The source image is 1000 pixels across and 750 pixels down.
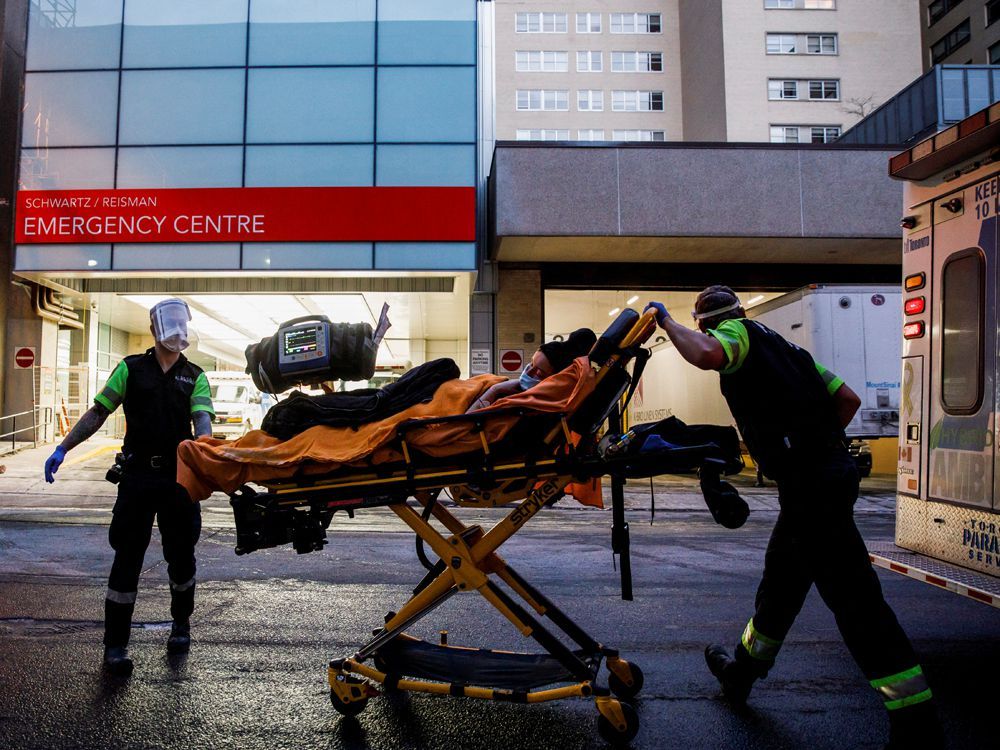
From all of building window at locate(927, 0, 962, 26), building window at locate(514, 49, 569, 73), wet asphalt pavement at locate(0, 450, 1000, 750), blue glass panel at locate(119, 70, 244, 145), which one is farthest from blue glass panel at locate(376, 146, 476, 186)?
building window at locate(927, 0, 962, 26)

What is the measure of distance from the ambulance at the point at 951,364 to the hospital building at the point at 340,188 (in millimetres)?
10484

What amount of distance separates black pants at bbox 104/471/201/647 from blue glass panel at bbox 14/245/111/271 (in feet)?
45.6

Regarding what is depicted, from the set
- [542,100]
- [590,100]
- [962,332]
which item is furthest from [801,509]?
[542,100]

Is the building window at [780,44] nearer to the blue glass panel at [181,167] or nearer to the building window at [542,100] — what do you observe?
the building window at [542,100]

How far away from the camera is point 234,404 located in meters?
21.9

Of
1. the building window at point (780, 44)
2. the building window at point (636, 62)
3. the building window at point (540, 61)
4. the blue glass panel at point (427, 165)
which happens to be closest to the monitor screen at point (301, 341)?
the blue glass panel at point (427, 165)

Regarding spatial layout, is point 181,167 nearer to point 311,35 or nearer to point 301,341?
point 311,35

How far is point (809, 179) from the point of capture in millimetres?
14984

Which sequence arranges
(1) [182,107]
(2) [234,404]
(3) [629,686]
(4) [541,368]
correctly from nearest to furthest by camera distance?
(4) [541,368] → (3) [629,686] → (1) [182,107] → (2) [234,404]

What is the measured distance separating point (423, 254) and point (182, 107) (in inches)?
257

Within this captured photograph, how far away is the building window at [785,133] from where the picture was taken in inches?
1548

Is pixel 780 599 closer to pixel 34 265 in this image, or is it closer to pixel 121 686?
pixel 121 686

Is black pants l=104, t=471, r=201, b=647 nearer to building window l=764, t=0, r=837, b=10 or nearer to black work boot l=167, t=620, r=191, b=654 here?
black work boot l=167, t=620, r=191, b=654

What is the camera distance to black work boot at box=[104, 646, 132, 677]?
3896 mm
